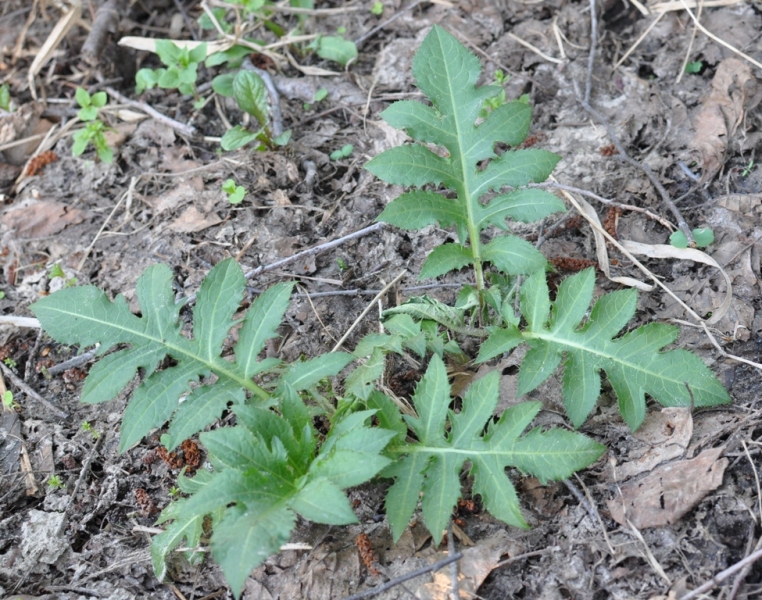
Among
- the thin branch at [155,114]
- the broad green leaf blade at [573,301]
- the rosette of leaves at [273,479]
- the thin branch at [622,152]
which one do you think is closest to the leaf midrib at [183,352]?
the rosette of leaves at [273,479]

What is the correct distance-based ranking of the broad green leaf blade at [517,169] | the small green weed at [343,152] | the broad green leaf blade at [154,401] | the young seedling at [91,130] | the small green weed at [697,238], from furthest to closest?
the young seedling at [91,130], the small green weed at [343,152], the small green weed at [697,238], the broad green leaf blade at [517,169], the broad green leaf blade at [154,401]

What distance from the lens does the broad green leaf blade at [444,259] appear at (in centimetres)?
273

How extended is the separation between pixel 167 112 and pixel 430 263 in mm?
2488

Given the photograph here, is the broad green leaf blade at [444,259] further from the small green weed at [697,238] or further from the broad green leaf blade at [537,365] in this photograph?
the small green weed at [697,238]

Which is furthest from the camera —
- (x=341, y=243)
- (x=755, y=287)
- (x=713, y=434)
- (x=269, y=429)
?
(x=341, y=243)

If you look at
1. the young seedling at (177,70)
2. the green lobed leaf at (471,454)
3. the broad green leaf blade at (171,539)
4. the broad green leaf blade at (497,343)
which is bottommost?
the broad green leaf blade at (171,539)

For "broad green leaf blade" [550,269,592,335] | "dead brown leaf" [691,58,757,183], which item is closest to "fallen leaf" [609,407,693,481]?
"broad green leaf blade" [550,269,592,335]

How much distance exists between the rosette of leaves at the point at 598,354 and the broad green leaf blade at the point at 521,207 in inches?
10.7

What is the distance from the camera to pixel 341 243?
135 inches

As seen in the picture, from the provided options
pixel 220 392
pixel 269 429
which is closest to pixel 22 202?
pixel 220 392

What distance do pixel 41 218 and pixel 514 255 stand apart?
2.86 meters

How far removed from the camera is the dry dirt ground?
238 centimetres

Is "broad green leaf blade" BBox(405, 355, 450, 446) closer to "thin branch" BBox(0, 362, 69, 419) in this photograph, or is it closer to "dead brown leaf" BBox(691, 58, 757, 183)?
"thin branch" BBox(0, 362, 69, 419)

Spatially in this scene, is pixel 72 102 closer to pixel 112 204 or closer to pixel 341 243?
pixel 112 204
